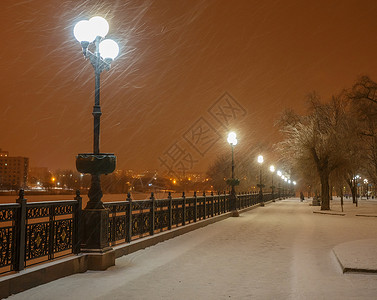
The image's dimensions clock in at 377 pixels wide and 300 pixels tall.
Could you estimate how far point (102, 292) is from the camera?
6559 mm

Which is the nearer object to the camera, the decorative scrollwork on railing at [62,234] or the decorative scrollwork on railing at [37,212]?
the decorative scrollwork on railing at [37,212]

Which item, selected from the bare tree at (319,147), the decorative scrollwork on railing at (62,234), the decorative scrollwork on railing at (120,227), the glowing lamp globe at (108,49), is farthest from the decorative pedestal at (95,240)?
the bare tree at (319,147)

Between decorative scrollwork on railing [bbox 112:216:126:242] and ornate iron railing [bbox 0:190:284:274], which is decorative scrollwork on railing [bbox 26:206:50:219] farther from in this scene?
decorative scrollwork on railing [bbox 112:216:126:242]

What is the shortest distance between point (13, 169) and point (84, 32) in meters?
198

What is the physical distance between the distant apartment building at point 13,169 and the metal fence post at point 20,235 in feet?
626

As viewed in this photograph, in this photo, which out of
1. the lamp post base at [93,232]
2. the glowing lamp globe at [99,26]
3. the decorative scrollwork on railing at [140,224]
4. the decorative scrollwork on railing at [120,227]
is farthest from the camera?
the decorative scrollwork on railing at [140,224]

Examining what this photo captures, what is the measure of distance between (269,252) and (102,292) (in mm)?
5643

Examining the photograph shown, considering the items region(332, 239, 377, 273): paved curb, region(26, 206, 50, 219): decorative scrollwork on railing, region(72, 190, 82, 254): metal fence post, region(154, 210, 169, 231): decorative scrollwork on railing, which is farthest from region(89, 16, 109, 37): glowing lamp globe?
region(332, 239, 377, 273): paved curb

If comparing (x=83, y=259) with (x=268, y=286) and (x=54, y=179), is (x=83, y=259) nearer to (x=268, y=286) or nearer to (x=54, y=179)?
(x=268, y=286)

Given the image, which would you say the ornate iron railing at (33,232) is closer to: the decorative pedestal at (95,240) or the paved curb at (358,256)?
the decorative pedestal at (95,240)

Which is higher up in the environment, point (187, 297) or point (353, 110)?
point (353, 110)

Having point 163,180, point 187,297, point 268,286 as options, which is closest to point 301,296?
point 268,286

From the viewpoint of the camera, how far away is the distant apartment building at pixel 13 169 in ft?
609

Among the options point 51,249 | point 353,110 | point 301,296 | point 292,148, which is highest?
point 353,110
